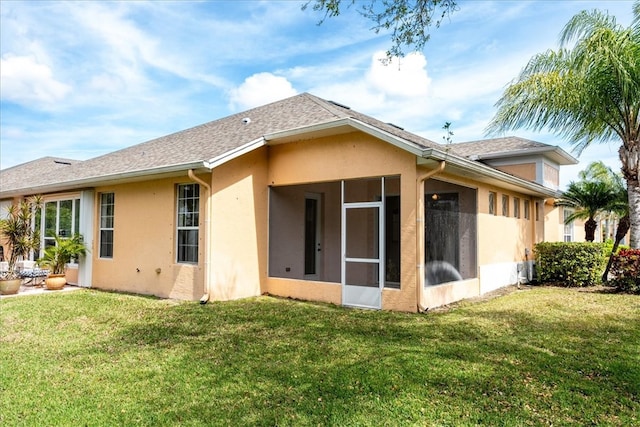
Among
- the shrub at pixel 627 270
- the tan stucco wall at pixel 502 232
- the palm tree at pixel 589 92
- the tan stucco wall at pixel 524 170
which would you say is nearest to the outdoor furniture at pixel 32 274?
the tan stucco wall at pixel 502 232

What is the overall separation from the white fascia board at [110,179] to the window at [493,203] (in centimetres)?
769

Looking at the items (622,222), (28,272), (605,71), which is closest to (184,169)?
(28,272)

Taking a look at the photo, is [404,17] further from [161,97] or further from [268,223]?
[161,97]

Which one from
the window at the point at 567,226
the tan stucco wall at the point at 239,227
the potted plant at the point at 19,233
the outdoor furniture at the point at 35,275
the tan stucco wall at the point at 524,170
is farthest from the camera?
the window at the point at 567,226

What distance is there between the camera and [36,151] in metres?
26.8

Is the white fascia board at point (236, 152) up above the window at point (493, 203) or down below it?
above

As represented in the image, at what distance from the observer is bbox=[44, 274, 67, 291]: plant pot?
11703mm

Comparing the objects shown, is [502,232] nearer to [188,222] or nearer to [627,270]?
[627,270]

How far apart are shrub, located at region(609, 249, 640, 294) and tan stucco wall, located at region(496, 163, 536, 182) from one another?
16.2ft

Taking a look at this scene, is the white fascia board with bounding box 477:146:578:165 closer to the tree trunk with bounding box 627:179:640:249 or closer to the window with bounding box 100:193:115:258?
the tree trunk with bounding box 627:179:640:249

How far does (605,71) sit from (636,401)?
34.3 feet

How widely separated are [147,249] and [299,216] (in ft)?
13.5

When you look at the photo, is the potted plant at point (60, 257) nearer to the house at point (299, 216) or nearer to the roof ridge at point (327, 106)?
the house at point (299, 216)

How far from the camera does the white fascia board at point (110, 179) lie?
30.3 ft
